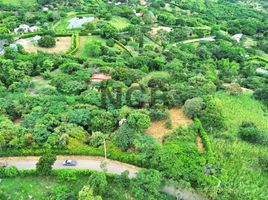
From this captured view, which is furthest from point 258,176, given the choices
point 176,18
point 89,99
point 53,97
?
point 176,18

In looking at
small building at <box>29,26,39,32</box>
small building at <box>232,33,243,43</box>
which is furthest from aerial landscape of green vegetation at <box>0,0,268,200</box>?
small building at <box>232,33,243,43</box>

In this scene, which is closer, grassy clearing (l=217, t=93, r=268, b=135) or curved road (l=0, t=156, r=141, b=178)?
curved road (l=0, t=156, r=141, b=178)

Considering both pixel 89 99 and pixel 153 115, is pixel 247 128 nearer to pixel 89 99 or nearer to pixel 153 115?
pixel 153 115

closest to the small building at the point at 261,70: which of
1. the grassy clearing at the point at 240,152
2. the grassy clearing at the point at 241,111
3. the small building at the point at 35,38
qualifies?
the grassy clearing at the point at 241,111

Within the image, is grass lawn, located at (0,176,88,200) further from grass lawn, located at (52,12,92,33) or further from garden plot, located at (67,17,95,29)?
garden plot, located at (67,17,95,29)

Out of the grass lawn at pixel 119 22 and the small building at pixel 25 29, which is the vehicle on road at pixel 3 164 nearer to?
the small building at pixel 25 29
